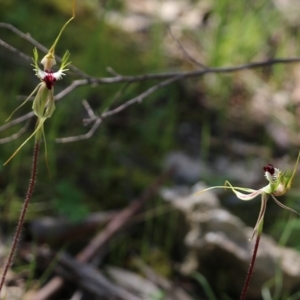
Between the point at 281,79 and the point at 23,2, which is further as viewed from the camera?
the point at 281,79

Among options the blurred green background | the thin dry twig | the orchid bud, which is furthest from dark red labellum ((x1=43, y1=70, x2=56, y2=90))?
the blurred green background

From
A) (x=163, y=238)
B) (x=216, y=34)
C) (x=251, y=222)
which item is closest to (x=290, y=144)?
(x=216, y=34)

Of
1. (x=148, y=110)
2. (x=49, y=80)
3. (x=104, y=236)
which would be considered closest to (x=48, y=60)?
(x=49, y=80)

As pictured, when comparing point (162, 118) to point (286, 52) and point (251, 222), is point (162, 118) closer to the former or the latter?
point (251, 222)

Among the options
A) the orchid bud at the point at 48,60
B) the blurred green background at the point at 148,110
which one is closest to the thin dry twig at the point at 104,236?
the blurred green background at the point at 148,110

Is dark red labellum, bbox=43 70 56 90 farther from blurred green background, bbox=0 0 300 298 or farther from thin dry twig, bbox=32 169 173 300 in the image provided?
blurred green background, bbox=0 0 300 298

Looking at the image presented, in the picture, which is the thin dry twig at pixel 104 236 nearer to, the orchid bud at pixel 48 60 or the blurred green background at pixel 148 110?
the blurred green background at pixel 148 110

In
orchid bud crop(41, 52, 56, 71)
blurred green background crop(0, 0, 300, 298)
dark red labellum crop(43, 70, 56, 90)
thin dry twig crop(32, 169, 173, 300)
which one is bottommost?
dark red labellum crop(43, 70, 56, 90)

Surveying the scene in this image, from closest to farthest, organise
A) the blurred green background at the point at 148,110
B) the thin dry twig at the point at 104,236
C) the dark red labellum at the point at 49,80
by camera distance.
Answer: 1. the dark red labellum at the point at 49,80
2. the thin dry twig at the point at 104,236
3. the blurred green background at the point at 148,110
